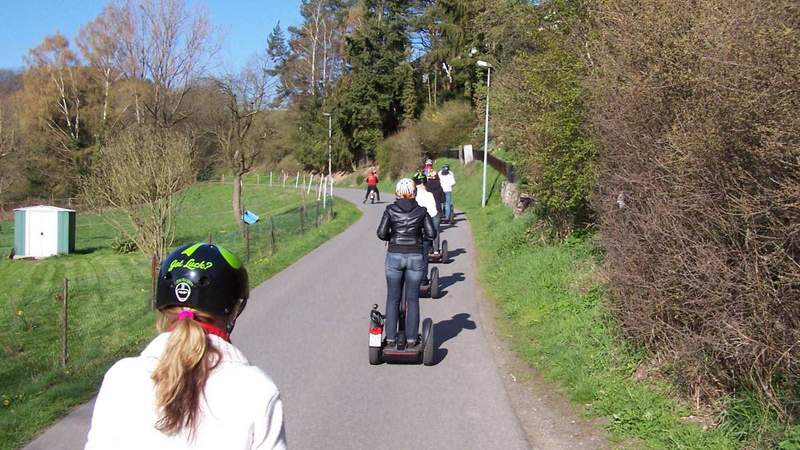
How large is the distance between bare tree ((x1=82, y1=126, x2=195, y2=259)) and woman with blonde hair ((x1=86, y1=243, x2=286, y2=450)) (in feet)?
51.7

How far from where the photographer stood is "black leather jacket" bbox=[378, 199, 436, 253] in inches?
314

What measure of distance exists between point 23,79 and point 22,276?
3916cm

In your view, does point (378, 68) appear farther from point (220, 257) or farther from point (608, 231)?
point (220, 257)

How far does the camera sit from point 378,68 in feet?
190

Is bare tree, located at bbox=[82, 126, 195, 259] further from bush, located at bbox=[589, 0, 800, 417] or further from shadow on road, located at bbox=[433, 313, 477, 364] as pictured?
bush, located at bbox=[589, 0, 800, 417]

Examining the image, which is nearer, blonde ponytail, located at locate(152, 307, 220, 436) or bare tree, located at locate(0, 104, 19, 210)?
blonde ponytail, located at locate(152, 307, 220, 436)

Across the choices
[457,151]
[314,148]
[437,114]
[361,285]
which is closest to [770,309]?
[361,285]

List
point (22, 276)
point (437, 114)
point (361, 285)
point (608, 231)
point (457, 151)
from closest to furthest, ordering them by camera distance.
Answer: point (608, 231), point (361, 285), point (22, 276), point (457, 151), point (437, 114)

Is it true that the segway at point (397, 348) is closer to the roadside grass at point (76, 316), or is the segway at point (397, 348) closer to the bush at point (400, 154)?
the roadside grass at point (76, 316)

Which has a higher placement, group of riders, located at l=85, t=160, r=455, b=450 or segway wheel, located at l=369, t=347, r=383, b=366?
group of riders, located at l=85, t=160, r=455, b=450

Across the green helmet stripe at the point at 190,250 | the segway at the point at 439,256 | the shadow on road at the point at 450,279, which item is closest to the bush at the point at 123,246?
the segway at the point at 439,256

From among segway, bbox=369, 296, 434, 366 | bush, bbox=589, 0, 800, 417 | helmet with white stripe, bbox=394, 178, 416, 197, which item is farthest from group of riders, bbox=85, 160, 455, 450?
helmet with white stripe, bbox=394, 178, 416, 197

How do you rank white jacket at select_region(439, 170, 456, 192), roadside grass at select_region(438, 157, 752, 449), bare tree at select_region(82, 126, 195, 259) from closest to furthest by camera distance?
roadside grass at select_region(438, 157, 752, 449)
bare tree at select_region(82, 126, 195, 259)
white jacket at select_region(439, 170, 456, 192)

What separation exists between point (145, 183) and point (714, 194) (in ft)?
47.4
